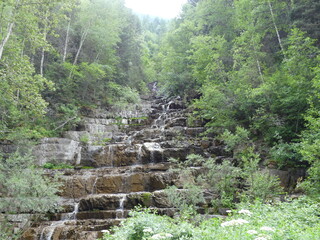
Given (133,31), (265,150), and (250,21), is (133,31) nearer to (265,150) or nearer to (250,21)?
(250,21)

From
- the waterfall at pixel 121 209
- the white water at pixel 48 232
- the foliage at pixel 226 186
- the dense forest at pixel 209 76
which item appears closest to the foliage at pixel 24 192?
the dense forest at pixel 209 76

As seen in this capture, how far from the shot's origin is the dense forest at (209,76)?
33.2 ft

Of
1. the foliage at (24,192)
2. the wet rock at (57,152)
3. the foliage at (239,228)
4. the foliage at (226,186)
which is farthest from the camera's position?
the wet rock at (57,152)

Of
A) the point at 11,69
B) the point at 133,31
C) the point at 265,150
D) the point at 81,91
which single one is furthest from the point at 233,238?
the point at 133,31

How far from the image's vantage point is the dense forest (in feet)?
33.2

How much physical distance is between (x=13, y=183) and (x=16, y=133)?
16.5 feet

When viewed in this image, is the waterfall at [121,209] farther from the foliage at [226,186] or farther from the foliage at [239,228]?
the foliage at [239,228]

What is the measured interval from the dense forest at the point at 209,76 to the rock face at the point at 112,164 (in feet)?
4.90

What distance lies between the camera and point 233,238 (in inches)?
141

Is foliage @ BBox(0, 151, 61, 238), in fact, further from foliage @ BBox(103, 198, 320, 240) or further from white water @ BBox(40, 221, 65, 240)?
foliage @ BBox(103, 198, 320, 240)

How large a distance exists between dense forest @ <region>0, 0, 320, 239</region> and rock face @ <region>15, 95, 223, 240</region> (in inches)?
58.8

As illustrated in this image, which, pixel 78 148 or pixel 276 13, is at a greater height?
pixel 276 13

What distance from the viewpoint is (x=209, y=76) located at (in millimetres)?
16062

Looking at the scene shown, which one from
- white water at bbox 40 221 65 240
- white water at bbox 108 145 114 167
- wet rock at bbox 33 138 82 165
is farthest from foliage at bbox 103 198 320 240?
wet rock at bbox 33 138 82 165
